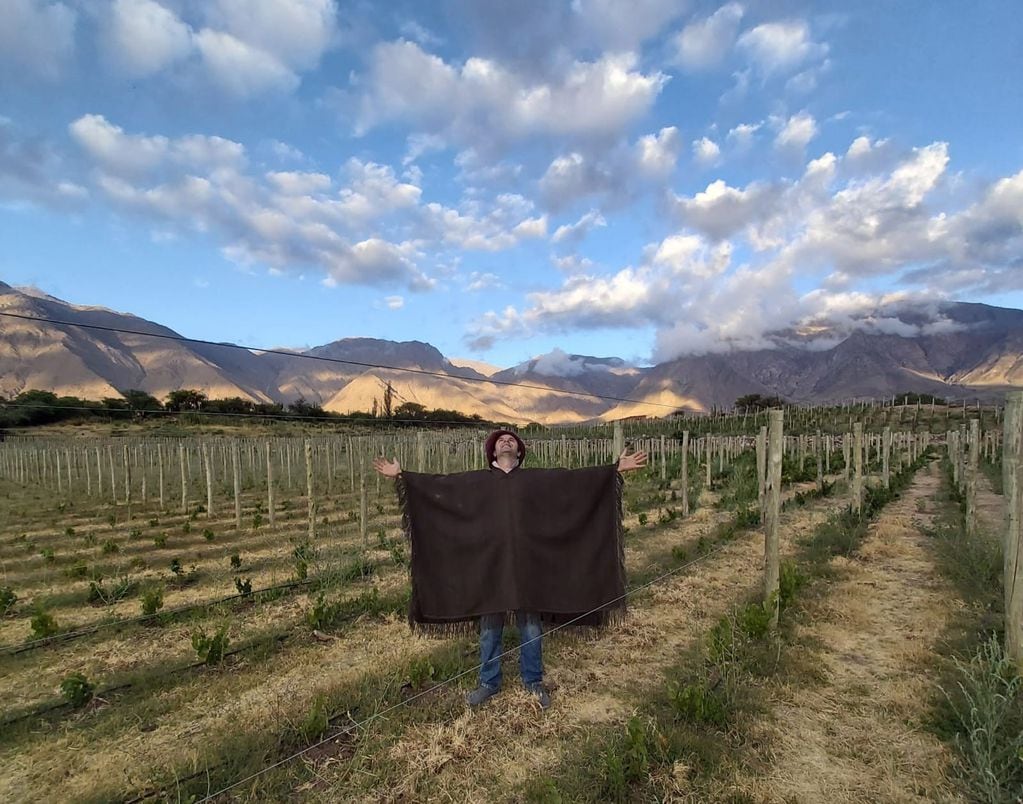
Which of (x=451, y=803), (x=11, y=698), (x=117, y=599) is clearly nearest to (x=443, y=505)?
(x=451, y=803)

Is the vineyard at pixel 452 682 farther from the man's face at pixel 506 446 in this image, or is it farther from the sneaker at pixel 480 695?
the man's face at pixel 506 446

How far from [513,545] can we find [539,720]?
1.27m

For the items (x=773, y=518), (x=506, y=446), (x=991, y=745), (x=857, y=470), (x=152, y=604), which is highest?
(x=506, y=446)

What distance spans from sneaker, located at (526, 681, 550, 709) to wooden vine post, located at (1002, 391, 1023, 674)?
3.44 metres

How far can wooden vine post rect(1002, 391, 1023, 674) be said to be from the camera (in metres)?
4.03

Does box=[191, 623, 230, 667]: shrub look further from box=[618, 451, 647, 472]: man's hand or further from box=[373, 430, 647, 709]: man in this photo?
box=[618, 451, 647, 472]: man's hand

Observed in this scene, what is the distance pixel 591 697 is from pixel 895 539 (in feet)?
28.2

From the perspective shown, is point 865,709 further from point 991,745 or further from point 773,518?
point 773,518

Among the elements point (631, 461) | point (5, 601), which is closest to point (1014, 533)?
point (631, 461)

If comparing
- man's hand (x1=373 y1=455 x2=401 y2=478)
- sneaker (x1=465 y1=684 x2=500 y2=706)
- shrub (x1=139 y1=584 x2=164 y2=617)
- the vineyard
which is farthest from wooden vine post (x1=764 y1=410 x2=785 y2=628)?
shrub (x1=139 y1=584 x2=164 y2=617)

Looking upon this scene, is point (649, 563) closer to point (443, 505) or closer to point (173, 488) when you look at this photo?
point (443, 505)

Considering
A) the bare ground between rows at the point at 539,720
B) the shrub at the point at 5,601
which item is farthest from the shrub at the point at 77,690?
the shrub at the point at 5,601

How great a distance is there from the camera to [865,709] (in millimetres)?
4086

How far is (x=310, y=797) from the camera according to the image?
3.13 metres
